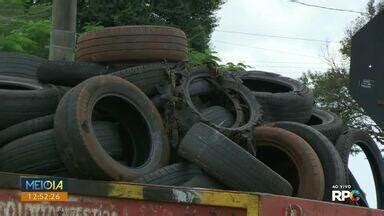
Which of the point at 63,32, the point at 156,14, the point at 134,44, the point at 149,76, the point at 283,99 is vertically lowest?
the point at 283,99

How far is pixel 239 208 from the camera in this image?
8.96 feet

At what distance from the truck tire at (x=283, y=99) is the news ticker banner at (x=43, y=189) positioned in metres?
2.88

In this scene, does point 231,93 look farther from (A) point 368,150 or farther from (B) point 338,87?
(B) point 338,87

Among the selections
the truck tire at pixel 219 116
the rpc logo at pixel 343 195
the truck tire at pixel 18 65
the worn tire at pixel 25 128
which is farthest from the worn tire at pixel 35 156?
the rpc logo at pixel 343 195

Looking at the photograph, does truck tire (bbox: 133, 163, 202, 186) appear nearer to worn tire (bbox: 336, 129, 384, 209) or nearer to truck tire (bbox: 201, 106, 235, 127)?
truck tire (bbox: 201, 106, 235, 127)

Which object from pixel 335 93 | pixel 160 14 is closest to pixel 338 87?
pixel 335 93

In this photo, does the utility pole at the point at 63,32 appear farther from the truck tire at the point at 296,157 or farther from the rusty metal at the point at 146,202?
the rusty metal at the point at 146,202

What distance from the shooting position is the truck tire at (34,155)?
4195 millimetres

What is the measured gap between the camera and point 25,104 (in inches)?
189

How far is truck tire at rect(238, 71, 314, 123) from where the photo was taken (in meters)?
5.77

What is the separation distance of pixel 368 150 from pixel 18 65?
323 cm

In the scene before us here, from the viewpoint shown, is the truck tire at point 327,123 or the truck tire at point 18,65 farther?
the truck tire at point 327,123

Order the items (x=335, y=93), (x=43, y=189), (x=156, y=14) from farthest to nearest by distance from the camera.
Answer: (x=335, y=93) → (x=156, y=14) → (x=43, y=189)

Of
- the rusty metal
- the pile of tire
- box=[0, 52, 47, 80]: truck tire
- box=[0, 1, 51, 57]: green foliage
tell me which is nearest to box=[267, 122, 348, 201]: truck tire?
the pile of tire
